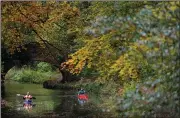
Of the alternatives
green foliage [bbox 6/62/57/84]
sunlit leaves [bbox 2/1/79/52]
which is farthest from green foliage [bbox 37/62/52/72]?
sunlit leaves [bbox 2/1/79/52]

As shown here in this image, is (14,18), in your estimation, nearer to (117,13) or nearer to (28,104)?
(117,13)

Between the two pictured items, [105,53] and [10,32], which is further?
[10,32]

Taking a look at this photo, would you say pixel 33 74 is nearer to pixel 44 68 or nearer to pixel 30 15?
pixel 44 68

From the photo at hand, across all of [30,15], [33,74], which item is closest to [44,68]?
[33,74]

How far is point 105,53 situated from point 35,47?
18.6 m

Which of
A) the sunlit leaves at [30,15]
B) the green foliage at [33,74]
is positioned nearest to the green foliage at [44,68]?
the green foliage at [33,74]

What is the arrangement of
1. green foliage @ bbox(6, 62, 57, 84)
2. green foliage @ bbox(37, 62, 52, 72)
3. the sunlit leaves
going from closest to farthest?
the sunlit leaves < green foliage @ bbox(6, 62, 57, 84) < green foliage @ bbox(37, 62, 52, 72)

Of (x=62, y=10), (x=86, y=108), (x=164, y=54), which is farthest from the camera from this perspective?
(x=86, y=108)

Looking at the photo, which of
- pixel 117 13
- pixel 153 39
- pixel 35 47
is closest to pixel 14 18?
pixel 117 13

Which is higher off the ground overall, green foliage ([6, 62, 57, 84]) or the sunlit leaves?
the sunlit leaves

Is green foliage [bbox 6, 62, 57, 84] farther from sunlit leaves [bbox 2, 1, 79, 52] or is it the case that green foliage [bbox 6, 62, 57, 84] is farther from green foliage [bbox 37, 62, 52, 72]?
sunlit leaves [bbox 2, 1, 79, 52]

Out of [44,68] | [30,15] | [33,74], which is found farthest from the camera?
[44,68]

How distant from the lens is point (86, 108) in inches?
888

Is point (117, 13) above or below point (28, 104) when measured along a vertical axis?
above
